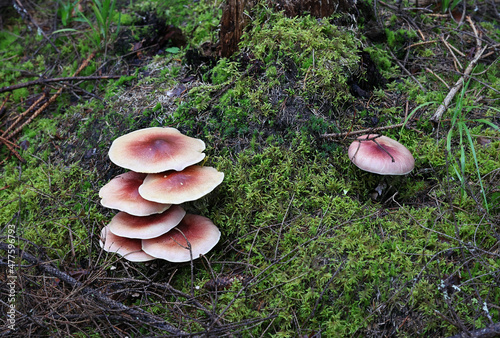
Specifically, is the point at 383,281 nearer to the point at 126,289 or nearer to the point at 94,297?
the point at 126,289

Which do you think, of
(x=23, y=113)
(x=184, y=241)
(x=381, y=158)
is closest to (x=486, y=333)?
(x=381, y=158)

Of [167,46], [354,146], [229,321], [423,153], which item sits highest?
[167,46]

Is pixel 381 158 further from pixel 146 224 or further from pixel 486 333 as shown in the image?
pixel 146 224

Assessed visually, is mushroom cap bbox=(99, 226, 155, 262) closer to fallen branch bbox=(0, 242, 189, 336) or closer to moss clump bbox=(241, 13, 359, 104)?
fallen branch bbox=(0, 242, 189, 336)

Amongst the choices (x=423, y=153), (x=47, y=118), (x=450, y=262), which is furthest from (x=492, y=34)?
(x=47, y=118)

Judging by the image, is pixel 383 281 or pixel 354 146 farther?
pixel 354 146

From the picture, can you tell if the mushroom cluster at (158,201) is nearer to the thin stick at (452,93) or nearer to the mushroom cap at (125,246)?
the mushroom cap at (125,246)
